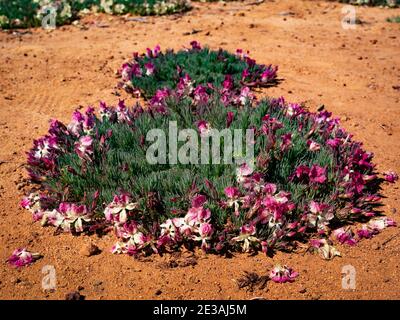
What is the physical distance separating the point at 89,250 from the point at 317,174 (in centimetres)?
198

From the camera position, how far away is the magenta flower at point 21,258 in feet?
12.2

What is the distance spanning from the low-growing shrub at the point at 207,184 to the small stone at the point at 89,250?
0.18 m

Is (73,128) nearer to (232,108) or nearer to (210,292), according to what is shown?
(232,108)

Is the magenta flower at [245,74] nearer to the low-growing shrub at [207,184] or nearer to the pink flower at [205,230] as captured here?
the low-growing shrub at [207,184]

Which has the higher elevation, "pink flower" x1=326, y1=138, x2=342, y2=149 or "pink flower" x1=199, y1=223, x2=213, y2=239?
"pink flower" x1=326, y1=138, x2=342, y2=149

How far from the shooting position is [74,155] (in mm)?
4402

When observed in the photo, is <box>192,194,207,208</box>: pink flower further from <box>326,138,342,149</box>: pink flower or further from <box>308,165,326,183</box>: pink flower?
<box>326,138,342,149</box>: pink flower

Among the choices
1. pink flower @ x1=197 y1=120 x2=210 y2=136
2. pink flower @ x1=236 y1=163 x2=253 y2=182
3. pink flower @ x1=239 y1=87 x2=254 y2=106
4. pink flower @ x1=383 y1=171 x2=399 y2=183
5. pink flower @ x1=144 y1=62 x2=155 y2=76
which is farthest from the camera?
pink flower @ x1=144 y1=62 x2=155 y2=76

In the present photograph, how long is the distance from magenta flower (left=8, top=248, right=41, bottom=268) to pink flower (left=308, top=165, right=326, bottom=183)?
2361 mm

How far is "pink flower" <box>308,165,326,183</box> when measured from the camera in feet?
13.4

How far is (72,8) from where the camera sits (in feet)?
33.7

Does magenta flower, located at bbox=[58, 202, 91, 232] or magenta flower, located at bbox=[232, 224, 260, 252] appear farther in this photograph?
magenta flower, located at bbox=[58, 202, 91, 232]

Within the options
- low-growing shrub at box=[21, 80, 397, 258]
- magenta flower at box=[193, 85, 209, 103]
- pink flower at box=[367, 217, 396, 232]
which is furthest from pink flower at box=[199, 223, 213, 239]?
magenta flower at box=[193, 85, 209, 103]
